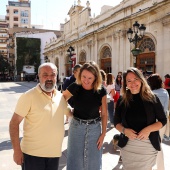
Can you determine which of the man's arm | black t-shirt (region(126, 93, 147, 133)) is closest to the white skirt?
black t-shirt (region(126, 93, 147, 133))

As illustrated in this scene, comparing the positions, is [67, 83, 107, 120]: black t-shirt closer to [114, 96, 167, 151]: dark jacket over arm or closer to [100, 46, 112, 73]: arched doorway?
[114, 96, 167, 151]: dark jacket over arm

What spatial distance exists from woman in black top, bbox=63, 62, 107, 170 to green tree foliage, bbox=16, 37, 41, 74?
50.8 meters

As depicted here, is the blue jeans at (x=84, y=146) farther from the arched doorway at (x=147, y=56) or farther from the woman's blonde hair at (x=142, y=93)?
the arched doorway at (x=147, y=56)

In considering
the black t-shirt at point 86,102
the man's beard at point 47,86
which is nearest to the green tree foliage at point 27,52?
the black t-shirt at point 86,102

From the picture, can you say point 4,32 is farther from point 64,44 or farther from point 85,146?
point 85,146

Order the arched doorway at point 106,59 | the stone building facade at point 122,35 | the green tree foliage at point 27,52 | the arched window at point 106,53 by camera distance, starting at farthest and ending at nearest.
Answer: the green tree foliage at point 27,52 → the arched window at point 106,53 → the arched doorway at point 106,59 → the stone building facade at point 122,35

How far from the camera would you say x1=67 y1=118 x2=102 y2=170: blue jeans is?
287 cm

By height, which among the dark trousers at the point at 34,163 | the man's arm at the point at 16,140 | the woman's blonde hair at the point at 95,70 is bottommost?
the dark trousers at the point at 34,163

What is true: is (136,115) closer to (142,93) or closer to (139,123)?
(139,123)

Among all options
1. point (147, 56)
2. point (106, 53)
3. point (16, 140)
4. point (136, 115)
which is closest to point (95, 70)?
point (136, 115)

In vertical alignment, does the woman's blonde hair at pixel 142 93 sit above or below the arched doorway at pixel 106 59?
below

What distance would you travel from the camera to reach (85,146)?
9.43 feet

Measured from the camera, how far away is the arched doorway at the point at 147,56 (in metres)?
16.2

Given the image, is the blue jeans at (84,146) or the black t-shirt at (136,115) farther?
the blue jeans at (84,146)
